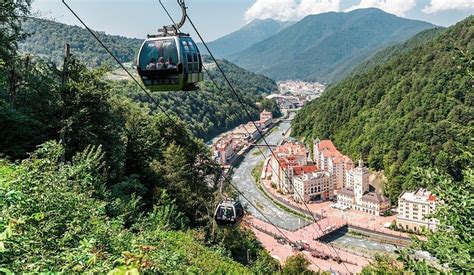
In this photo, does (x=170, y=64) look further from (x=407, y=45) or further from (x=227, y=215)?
(x=407, y=45)

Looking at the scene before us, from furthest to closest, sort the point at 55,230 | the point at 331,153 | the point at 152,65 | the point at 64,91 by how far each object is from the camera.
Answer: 1. the point at 331,153
2. the point at 64,91
3. the point at 152,65
4. the point at 55,230

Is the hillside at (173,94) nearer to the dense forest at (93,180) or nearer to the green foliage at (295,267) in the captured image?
the dense forest at (93,180)

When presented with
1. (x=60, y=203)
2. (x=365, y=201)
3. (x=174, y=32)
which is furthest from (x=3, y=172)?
(x=365, y=201)

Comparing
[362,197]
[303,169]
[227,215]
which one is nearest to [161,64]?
[227,215]

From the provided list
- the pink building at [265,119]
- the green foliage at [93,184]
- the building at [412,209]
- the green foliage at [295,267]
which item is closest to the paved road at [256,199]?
the green foliage at [295,267]

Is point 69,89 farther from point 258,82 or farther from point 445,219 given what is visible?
point 258,82
